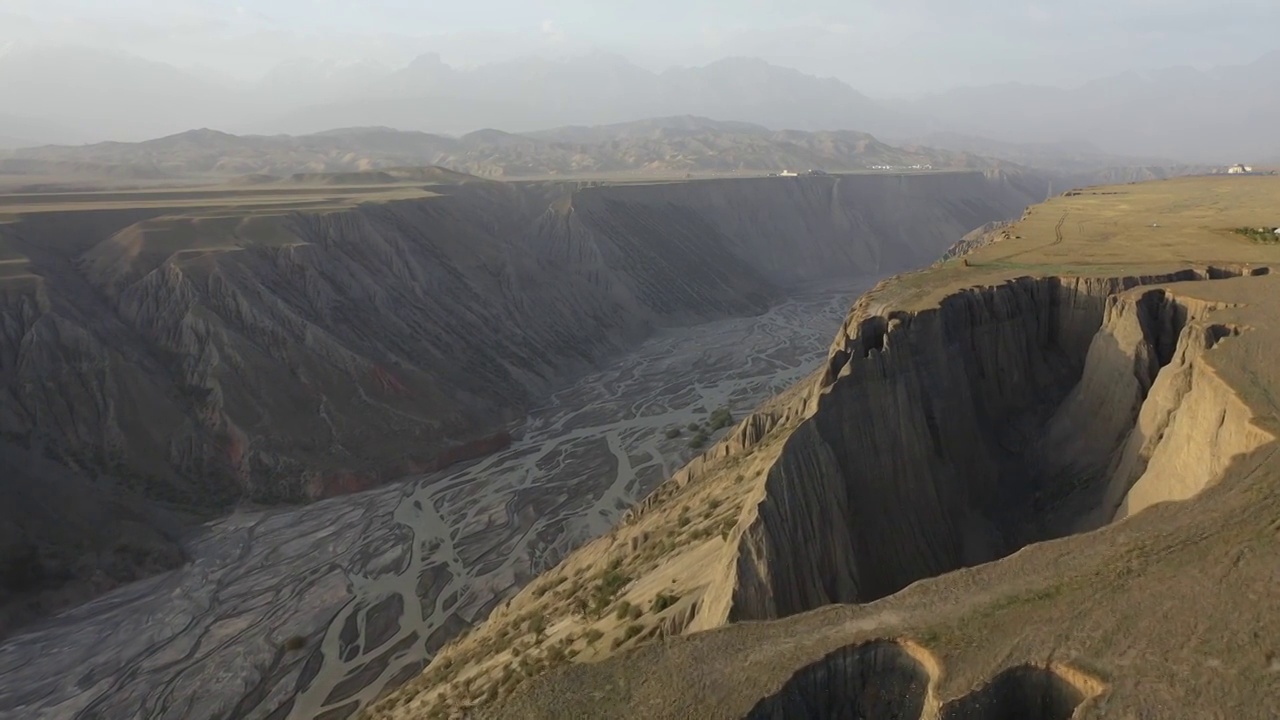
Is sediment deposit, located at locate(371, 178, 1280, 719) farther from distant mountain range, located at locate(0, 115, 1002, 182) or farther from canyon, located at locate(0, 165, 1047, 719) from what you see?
distant mountain range, located at locate(0, 115, 1002, 182)

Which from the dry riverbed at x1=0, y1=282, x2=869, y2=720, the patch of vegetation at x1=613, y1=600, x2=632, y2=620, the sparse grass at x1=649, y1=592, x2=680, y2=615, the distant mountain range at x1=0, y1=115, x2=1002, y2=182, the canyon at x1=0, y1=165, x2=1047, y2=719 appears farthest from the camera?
the distant mountain range at x1=0, y1=115, x2=1002, y2=182

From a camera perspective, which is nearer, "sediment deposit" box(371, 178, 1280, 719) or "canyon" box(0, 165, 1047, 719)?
"sediment deposit" box(371, 178, 1280, 719)

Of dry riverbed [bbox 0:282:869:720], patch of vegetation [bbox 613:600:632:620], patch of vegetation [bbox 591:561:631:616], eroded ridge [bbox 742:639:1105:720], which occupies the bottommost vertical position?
dry riverbed [bbox 0:282:869:720]

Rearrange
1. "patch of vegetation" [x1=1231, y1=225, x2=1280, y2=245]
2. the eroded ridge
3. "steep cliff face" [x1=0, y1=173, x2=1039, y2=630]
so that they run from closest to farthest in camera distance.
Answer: the eroded ridge < "patch of vegetation" [x1=1231, y1=225, x2=1280, y2=245] < "steep cliff face" [x1=0, y1=173, x2=1039, y2=630]

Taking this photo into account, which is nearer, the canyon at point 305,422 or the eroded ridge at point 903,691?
the eroded ridge at point 903,691

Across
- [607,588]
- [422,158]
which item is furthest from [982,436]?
[422,158]

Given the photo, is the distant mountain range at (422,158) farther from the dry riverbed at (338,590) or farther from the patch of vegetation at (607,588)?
the patch of vegetation at (607,588)

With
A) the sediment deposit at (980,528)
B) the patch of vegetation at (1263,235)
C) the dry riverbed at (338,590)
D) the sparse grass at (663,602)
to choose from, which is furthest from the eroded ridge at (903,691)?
the patch of vegetation at (1263,235)

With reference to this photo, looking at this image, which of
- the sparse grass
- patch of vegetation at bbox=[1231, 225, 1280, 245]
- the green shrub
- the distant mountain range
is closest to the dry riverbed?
the green shrub
